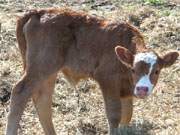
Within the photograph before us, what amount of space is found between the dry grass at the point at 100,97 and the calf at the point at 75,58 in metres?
0.50

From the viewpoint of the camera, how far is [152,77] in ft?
24.7

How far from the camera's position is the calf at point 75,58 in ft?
26.1

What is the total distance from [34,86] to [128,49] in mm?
1214

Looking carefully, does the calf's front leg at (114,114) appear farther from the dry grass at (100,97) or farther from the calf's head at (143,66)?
the calf's head at (143,66)

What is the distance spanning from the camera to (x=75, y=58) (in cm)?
825

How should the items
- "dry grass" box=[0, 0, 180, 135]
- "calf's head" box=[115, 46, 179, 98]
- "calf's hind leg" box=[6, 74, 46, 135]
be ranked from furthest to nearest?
"dry grass" box=[0, 0, 180, 135], "calf's hind leg" box=[6, 74, 46, 135], "calf's head" box=[115, 46, 179, 98]

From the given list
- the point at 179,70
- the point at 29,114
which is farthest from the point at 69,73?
the point at 179,70

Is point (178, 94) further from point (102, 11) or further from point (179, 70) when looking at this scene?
point (102, 11)

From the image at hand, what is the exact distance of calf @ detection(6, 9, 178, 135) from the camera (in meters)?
7.97

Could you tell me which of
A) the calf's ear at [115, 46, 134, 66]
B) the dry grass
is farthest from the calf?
the dry grass

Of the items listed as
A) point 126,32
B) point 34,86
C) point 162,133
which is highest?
point 126,32

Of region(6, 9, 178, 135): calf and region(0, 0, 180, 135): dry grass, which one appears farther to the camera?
region(0, 0, 180, 135): dry grass

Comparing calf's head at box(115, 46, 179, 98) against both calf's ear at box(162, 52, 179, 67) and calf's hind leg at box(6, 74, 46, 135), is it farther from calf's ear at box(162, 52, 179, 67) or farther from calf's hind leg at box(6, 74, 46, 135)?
calf's hind leg at box(6, 74, 46, 135)

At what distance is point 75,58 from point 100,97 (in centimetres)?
156
